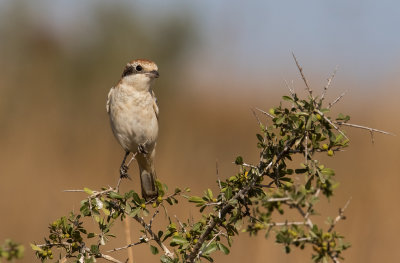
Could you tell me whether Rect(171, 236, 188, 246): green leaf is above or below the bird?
below

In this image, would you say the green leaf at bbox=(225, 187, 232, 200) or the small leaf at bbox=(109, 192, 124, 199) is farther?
the small leaf at bbox=(109, 192, 124, 199)

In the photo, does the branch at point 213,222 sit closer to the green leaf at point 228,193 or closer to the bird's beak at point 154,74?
the green leaf at point 228,193

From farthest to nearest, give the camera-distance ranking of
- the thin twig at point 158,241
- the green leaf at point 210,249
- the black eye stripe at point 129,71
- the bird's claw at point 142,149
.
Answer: the black eye stripe at point 129,71
the bird's claw at point 142,149
the thin twig at point 158,241
the green leaf at point 210,249

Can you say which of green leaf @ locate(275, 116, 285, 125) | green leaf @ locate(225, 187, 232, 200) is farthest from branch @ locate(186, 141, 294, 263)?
green leaf @ locate(275, 116, 285, 125)

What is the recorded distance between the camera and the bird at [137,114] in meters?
4.77

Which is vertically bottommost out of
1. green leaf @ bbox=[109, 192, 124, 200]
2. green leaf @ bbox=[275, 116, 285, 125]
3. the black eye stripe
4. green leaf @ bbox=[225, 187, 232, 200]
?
green leaf @ bbox=[225, 187, 232, 200]

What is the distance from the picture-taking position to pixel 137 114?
4.81 metres

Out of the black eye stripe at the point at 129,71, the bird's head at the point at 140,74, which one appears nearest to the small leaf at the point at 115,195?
the bird's head at the point at 140,74

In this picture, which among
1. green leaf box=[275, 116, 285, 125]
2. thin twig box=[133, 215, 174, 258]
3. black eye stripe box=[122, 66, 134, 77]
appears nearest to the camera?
green leaf box=[275, 116, 285, 125]

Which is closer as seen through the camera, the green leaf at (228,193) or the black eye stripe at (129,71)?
the green leaf at (228,193)

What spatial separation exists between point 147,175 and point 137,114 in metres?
0.54

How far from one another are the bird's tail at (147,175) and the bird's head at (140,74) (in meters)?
0.63

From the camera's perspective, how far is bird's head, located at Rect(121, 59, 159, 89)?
492 centimetres

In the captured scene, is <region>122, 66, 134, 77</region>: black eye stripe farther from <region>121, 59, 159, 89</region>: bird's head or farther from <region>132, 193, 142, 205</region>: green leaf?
<region>132, 193, 142, 205</region>: green leaf
